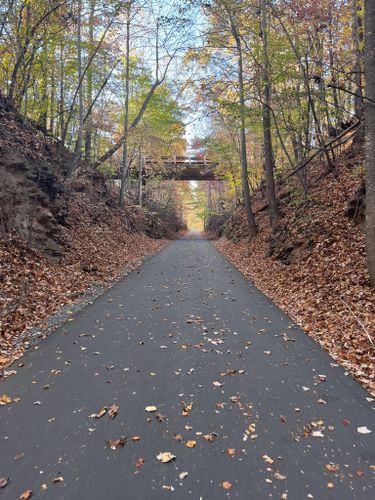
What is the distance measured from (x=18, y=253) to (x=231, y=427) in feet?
21.5

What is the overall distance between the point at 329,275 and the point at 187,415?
4962mm

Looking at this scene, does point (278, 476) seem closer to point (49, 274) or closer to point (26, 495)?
point (26, 495)

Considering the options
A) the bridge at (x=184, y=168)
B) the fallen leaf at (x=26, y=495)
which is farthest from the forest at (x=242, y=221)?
the bridge at (x=184, y=168)

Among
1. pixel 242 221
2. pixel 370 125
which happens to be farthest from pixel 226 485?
pixel 242 221

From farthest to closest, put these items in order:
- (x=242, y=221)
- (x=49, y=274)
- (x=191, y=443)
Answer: (x=242, y=221) < (x=49, y=274) < (x=191, y=443)

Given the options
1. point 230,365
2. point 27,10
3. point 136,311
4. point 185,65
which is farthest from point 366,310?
point 185,65

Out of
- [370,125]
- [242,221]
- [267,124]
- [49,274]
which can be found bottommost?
[49,274]

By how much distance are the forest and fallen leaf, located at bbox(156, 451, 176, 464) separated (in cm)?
2

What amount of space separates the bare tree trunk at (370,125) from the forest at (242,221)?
0.03 metres

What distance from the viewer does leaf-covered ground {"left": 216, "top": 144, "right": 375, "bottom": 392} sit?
5.15 meters

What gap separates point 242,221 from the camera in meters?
21.2

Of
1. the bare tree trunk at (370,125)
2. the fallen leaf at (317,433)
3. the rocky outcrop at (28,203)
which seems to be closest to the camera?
the fallen leaf at (317,433)

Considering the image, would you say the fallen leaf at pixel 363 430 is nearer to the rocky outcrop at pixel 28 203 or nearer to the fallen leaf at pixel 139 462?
the fallen leaf at pixel 139 462

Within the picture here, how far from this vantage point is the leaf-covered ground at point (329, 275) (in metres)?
5.15
